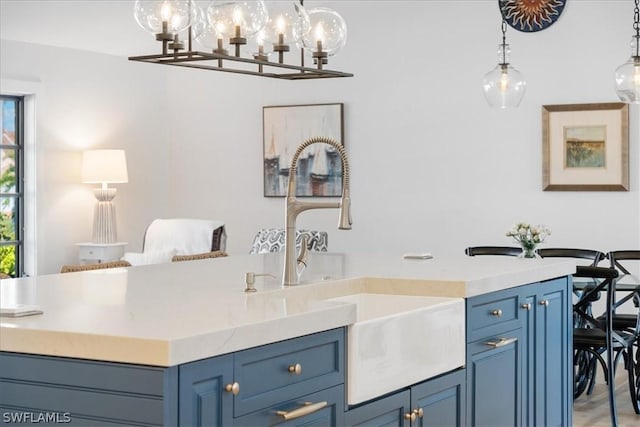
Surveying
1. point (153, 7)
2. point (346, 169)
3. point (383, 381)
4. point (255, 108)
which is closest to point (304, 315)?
point (383, 381)

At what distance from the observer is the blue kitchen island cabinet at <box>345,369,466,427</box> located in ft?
9.61

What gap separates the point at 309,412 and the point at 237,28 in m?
1.52

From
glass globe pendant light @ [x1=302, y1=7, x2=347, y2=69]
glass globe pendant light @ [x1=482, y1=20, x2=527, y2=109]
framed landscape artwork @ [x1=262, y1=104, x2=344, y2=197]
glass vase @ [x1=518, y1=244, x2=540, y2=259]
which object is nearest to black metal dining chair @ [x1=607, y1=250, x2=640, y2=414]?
glass vase @ [x1=518, y1=244, x2=540, y2=259]

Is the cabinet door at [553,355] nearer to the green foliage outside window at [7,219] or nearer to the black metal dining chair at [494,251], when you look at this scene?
the black metal dining chair at [494,251]

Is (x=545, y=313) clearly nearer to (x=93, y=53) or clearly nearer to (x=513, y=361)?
(x=513, y=361)

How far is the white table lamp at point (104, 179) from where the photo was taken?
28.6ft

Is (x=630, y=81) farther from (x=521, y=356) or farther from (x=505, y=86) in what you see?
(x=521, y=356)

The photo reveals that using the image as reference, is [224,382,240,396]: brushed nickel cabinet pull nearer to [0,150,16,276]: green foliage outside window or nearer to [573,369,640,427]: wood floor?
[573,369,640,427]: wood floor

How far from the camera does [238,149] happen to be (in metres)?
9.57

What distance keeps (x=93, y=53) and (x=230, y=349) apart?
7271 mm

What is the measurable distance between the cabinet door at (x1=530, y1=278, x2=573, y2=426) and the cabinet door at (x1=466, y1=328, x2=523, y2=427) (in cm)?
21

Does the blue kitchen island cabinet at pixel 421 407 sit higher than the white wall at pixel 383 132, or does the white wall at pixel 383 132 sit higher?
the white wall at pixel 383 132

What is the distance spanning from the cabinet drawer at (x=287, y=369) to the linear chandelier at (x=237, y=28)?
1.21 m

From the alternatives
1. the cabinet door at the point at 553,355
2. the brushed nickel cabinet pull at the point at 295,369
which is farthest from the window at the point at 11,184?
the brushed nickel cabinet pull at the point at 295,369
